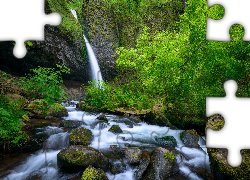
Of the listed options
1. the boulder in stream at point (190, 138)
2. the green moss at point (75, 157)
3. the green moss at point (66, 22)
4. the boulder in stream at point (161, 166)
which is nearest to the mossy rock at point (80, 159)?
the green moss at point (75, 157)

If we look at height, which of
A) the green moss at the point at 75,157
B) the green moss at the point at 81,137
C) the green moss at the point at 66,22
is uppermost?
the green moss at the point at 66,22

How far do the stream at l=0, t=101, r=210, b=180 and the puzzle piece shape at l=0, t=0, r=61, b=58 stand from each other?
3132 millimetres

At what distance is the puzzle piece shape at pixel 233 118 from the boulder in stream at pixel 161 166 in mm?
2392

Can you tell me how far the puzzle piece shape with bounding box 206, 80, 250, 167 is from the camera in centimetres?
184

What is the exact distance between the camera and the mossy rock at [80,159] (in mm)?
3857

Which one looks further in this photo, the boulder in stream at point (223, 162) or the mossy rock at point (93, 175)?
the mossy rock at point (93, 175)

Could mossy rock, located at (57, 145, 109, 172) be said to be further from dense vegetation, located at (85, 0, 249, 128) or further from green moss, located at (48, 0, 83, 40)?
green moss, located at (48, 0, 83, 40)

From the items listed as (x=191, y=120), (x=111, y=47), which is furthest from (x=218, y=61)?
(x=111, y=47)

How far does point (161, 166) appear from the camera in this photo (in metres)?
3.97

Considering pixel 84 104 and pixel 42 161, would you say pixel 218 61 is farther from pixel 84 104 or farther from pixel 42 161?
pixel 84 104

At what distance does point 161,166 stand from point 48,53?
12.5 m

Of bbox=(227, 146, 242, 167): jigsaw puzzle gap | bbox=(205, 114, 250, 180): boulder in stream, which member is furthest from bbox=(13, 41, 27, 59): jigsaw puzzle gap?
bbox=(227, 146, 242, 167): jigsaw puzzle gap

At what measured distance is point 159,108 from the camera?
27.3 feet

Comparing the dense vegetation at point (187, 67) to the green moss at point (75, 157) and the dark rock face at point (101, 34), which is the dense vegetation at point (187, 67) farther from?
the dark rock face at point (101, 34)
